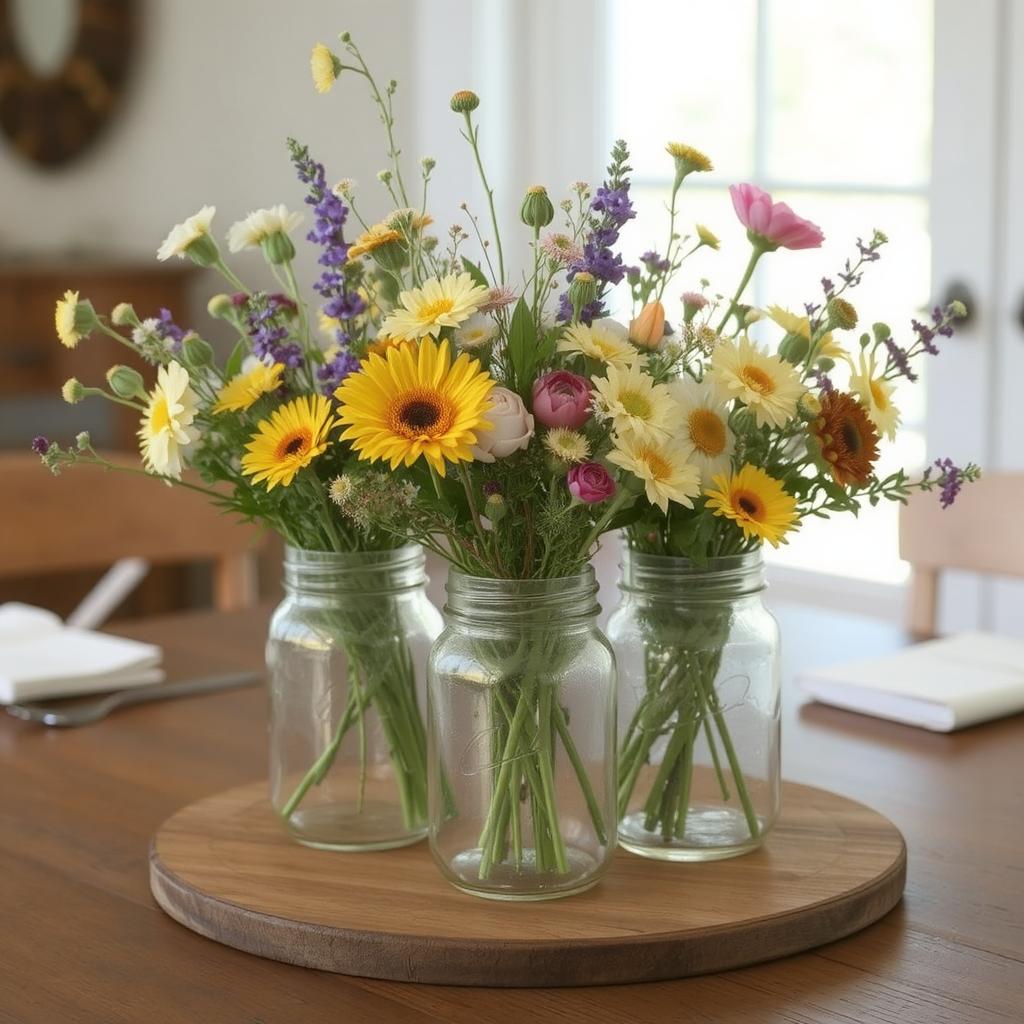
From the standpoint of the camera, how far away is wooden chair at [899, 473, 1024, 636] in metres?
1.72

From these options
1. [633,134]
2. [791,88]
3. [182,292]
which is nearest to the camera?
[791,88]

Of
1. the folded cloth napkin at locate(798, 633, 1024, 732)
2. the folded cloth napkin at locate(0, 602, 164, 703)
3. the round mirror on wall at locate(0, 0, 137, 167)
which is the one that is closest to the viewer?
the folded cloth napkin at locate(798, 633, 1024, 732)

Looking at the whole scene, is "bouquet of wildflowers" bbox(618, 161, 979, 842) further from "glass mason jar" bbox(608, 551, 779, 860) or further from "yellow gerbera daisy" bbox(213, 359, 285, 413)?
"yellow gerbera daisy" bbox(213, 359, 285, 413)

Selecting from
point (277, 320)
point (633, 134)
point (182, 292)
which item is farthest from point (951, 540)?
point (182, 292)

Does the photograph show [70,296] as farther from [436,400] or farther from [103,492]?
[103,492]

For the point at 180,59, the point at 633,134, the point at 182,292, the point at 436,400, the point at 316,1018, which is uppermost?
the point at 180,59

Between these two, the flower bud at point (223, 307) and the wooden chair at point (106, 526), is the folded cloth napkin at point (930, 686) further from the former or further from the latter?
the wooden chair at point (106, 526)

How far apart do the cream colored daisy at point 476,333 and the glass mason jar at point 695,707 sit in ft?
0.55

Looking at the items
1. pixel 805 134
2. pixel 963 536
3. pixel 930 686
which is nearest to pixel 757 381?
pixel 930 686

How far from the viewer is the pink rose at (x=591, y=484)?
75 centimetres

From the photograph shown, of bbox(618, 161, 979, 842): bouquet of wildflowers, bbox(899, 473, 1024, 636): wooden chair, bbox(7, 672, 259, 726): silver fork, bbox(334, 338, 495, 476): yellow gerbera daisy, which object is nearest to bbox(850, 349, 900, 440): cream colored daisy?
bbox(618, 161, 979, 842): bouquet of wildflowers

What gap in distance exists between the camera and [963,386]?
2484mm

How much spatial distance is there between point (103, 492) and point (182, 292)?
186cm

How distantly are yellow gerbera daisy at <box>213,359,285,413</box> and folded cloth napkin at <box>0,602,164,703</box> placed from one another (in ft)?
1.85
